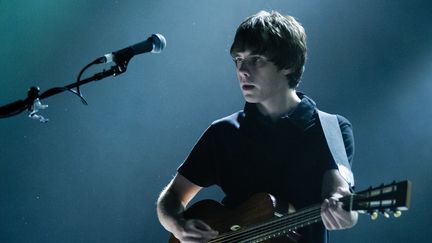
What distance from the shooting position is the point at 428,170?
140 inches

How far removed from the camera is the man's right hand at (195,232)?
2.66 metres

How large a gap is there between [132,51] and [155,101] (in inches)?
63.3

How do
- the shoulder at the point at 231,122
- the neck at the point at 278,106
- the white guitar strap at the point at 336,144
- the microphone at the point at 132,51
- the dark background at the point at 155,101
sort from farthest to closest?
1. the dark background at the point at 155,101
2. the shoulder at the point at 231,122
3. the neck at the point at 278,106
4. the white guitar strap at the point at 336,144
5. the microphone at the point at 132,51

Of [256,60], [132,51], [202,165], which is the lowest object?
[202,165]

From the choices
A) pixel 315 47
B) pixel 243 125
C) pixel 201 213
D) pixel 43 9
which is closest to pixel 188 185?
pixel 201 213

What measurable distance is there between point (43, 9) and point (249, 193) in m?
2.19

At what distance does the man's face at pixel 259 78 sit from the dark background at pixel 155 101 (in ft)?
3.30

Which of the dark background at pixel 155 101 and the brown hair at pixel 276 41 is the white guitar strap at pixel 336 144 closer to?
the brown hair at pixel 276 41

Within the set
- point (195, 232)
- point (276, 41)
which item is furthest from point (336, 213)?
point (276, 41)

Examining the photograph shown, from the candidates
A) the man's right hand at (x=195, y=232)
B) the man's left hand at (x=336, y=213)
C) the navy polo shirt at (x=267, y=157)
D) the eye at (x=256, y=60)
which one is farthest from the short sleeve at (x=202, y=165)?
the man's left hand at (x=336, y=213)

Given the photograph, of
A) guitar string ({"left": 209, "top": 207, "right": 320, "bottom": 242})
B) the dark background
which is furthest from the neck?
the dark background

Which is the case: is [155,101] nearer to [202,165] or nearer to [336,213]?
[202,165]

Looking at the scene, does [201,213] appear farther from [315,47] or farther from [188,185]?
[315,47]

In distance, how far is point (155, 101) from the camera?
13.0 ft
